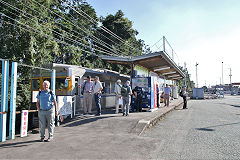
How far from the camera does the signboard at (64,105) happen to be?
7.52m

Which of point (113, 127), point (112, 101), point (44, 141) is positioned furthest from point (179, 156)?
point (112, 101)

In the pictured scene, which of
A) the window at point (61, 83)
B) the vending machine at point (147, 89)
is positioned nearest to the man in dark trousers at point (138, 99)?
the vending machine at point (147, 89)

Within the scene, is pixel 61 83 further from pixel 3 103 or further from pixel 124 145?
pixel 124 145

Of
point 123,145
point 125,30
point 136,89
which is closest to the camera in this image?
point 123,145

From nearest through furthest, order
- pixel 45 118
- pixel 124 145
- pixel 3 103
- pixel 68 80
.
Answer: pixel 124 145 → pixel 45 118 → pixel 3 103 → pixel 68 80

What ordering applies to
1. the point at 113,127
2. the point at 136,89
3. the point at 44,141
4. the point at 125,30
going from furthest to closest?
the point at 125,30
the point at 136,89
the point at 113,127
the point at 44,141

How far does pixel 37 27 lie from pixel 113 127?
31.1 feet

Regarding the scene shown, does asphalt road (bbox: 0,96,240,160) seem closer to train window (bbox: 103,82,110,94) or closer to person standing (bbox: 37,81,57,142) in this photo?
person standing (bbox: 37,81,57,142)

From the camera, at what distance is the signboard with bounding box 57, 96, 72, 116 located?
7.52 meters

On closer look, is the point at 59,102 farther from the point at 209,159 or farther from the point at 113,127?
the point at 209,159

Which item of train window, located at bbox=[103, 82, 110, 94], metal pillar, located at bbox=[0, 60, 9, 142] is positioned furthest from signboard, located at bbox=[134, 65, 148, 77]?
metal pillar, located at bbox=[0, 60, 9, 142]

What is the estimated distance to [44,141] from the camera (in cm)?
539

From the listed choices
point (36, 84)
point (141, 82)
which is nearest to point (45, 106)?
point (36, 84)

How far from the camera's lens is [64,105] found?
7.86m
